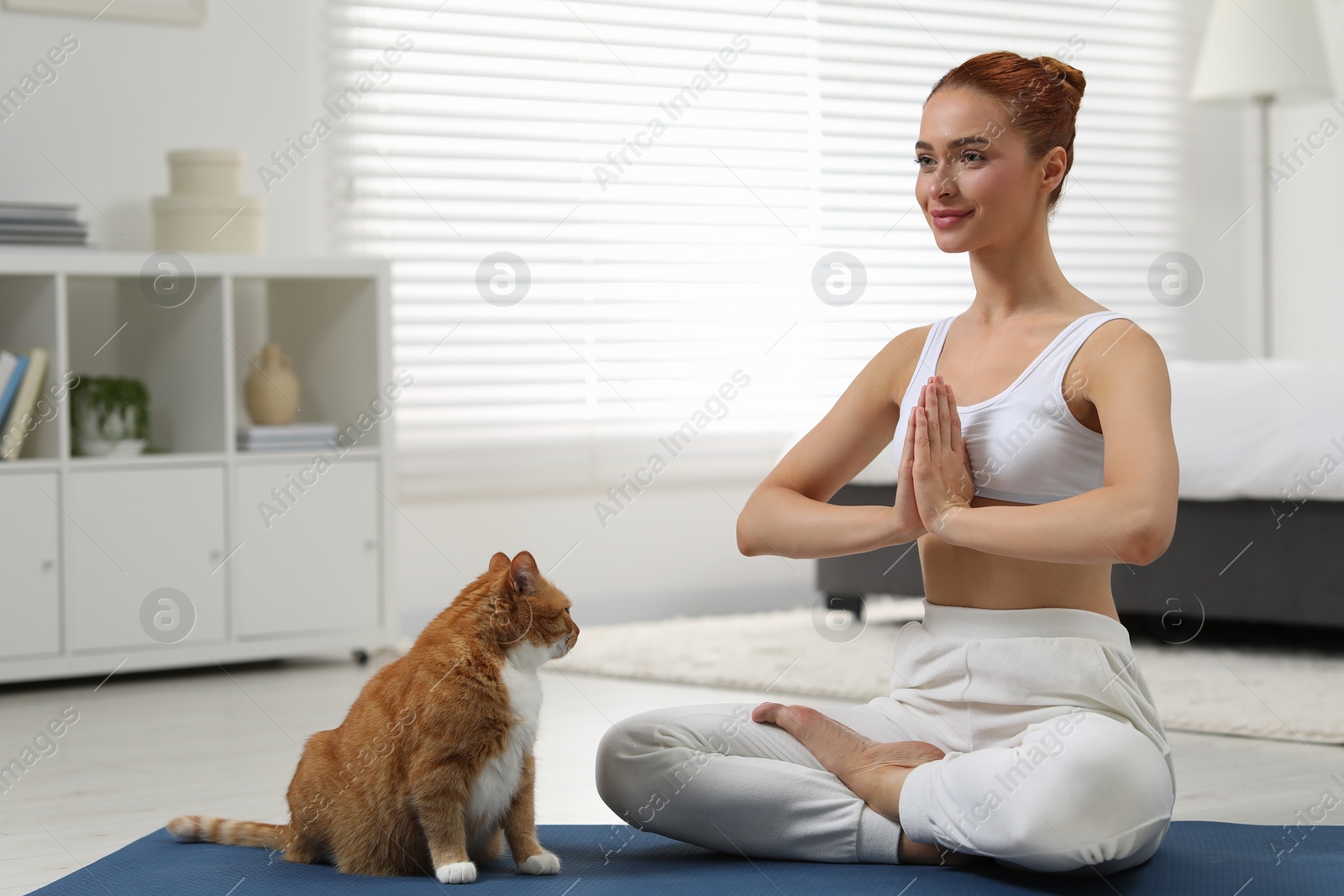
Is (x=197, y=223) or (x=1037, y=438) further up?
(x=197, y=223)

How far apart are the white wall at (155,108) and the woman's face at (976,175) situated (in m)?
2.64

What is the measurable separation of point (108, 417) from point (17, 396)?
22cm

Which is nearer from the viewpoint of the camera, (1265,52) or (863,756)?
(863,756)

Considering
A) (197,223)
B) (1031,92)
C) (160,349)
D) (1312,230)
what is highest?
(1312,230)

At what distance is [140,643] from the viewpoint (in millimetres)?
3289

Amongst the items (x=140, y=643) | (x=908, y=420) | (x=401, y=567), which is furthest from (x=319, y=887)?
(x=401, y=567)

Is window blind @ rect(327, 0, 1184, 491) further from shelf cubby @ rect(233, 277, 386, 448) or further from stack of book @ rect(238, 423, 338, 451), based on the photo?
stack of book @ rect(238, 423, 338, 451)

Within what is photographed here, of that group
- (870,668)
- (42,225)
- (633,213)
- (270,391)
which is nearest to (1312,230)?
(633,213)

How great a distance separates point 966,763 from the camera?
1552mm

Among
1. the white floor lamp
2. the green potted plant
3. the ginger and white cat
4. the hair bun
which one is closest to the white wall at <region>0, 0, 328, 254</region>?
the green potted plant

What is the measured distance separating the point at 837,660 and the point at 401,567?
1.32 m

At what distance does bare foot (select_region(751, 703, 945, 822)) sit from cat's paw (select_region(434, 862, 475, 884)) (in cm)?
43

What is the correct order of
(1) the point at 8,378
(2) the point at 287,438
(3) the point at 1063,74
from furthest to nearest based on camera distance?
1. (2) the point at 287,438
2. (1) the point at 8,378
3. (3) the point at 1063,74

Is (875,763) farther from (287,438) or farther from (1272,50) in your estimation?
(1272,50)
